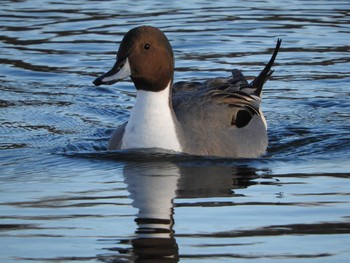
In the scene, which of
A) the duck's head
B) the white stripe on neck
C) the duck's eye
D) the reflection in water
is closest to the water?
the reflection in water

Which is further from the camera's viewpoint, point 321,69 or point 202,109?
point 321,69

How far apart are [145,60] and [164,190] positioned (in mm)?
1429

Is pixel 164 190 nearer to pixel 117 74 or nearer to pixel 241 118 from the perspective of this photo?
pixel 117 74

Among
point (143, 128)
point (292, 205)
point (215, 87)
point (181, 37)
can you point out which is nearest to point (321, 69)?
point (181, 37)

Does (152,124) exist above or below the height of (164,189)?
above

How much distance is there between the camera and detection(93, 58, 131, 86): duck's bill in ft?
26.4

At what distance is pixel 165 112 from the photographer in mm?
8391

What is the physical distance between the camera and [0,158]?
8.51 metres

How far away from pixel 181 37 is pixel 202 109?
5.34m

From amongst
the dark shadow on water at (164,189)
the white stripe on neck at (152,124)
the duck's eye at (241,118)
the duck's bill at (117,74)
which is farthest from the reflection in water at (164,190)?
the duck's eye at (241,118)

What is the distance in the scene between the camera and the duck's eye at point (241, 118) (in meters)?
8.94

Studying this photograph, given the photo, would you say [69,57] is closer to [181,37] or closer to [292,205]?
[181,37]

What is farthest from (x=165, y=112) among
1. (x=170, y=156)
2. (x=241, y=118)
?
(x=241, y=118)

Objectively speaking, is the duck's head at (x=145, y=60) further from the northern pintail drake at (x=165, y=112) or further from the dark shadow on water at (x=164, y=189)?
the dark shadow on water at (x=164, y=189)
